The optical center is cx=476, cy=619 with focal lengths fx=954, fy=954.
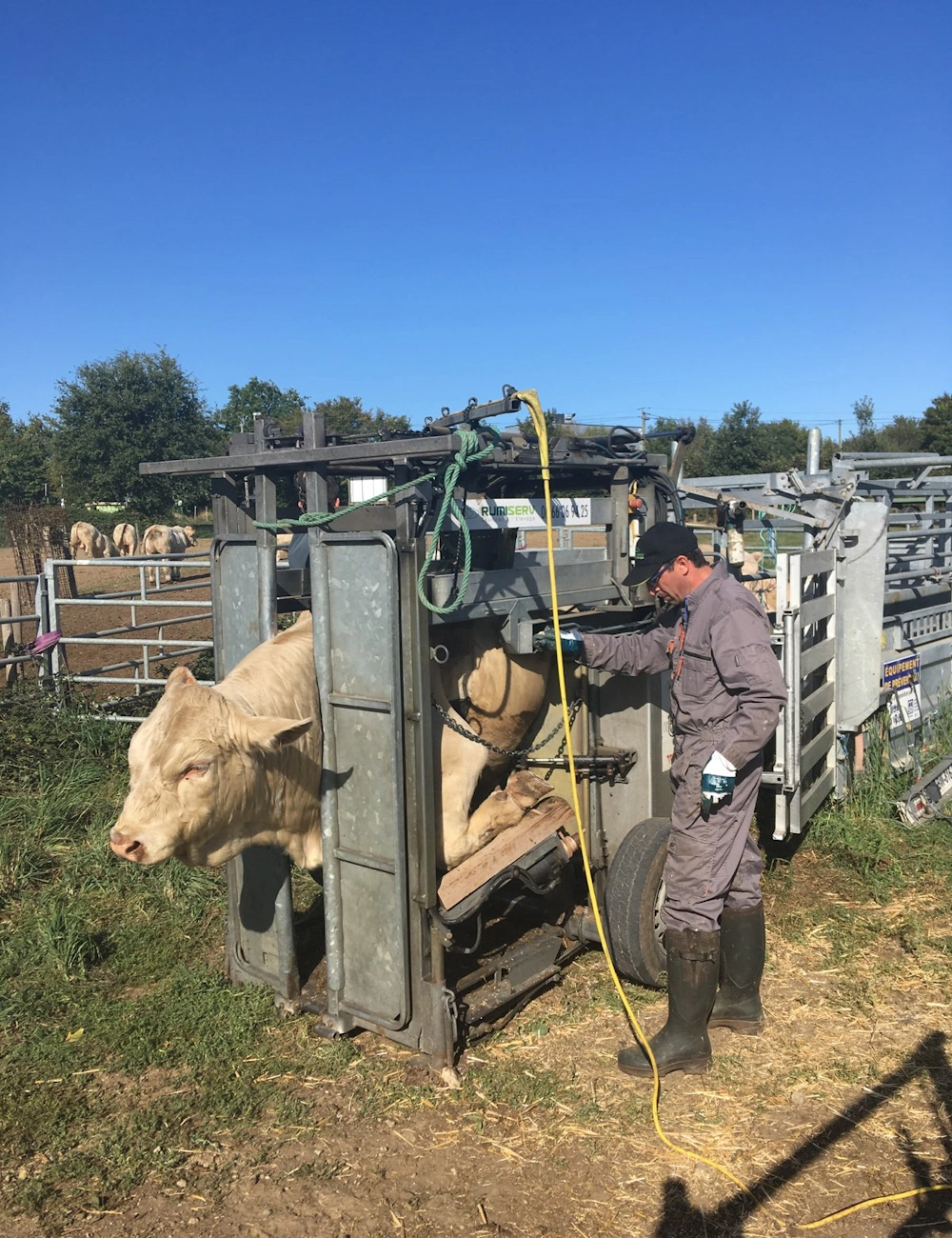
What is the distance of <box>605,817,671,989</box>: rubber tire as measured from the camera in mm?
4508

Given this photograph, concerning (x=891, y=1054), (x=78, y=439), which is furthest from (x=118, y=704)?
(x=78, y=439)

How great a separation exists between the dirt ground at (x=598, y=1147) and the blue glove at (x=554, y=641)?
5.54 feet

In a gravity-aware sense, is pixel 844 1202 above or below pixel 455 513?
below

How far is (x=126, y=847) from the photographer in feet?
11.1

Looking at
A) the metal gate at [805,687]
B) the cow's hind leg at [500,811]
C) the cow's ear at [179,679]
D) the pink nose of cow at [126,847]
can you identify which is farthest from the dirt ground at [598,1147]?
the cow's ear at [179,679]

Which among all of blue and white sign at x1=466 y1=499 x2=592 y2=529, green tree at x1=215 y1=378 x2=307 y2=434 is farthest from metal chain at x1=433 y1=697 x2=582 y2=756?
green tree at x1=215 y1=378 x2=307 y2=434

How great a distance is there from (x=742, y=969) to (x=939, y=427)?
49094mm

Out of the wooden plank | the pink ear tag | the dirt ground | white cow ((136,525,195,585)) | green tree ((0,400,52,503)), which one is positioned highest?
green tree ((0,400,52,503))

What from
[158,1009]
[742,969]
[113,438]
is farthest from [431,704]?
[113,438]

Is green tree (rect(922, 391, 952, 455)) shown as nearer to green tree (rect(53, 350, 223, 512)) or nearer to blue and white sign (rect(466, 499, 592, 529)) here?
green tree (rect(53, 350, 223, 512))

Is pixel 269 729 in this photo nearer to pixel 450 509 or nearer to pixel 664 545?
pixel 450 509

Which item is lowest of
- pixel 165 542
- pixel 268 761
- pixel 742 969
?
pixel 742 969

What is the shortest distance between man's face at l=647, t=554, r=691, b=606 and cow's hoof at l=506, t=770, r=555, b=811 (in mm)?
1166

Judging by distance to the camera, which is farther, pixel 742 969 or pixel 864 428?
pixel 864 428
